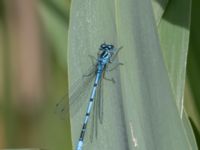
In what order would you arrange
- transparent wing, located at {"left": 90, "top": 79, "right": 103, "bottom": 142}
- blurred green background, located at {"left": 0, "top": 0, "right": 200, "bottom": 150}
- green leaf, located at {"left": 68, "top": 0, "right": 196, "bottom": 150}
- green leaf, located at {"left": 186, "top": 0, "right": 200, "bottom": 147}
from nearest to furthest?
green leaf, located at {"left": 68, "top": 0, "right": 196, "bottom": 150}, transparent wing, located at {"left": 90, "top": 79, "right": 103, "bottom": 142}, green leaf, located at {"left": 186, "top": 0, "right": 200, "bottom": 147}, blurred green background, located at {"left": 0, "top": 0, "right": 200, "bottom": 150}

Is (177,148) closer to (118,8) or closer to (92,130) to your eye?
(92,130)

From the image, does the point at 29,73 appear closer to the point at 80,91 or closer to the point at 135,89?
the point at 80,91

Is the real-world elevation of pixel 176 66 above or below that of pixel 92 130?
above

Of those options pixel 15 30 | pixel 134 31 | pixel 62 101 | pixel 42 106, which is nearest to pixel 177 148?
pixel 134 31

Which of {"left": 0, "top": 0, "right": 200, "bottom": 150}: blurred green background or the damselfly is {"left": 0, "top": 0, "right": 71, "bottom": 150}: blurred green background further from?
the damselfly

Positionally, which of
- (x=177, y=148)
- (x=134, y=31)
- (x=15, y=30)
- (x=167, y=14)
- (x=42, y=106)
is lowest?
(x=177, y=148)

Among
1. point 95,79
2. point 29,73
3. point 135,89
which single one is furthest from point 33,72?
point 135,89

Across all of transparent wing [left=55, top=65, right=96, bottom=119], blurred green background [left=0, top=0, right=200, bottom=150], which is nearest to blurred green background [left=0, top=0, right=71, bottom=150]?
blurred green background [left=0, top=0, right=200, bottom=150]
